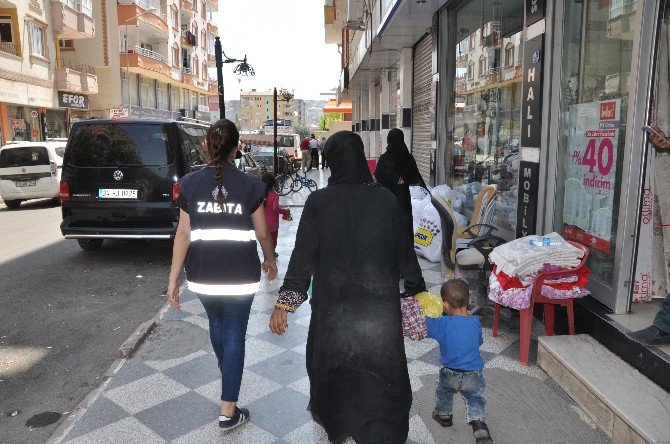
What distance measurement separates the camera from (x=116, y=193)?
24.6 ft

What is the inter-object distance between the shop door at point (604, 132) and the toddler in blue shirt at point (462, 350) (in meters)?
1.71

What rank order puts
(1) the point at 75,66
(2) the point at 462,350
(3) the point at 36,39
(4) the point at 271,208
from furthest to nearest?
(1) the point at 75,66
(3) the point at 36,39
(4) the point at 271,208
(2) the point at 462,350

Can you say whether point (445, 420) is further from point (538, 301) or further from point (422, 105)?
point (422, 105)

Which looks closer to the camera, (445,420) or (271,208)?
(445,420)

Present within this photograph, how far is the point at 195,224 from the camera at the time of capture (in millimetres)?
3117

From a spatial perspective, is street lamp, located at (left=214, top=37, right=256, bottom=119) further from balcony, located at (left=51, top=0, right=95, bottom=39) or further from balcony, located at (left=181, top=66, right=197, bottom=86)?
balcony, located at (left=181, top=66, right=197, bottom=86)

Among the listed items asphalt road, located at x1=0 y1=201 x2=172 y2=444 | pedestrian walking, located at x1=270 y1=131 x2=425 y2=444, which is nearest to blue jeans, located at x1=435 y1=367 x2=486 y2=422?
pedestrian walking, located at x1=270 y1=131 x2=425 y2=444

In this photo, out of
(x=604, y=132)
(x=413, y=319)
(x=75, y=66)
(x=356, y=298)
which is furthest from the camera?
(x=75, y=66)

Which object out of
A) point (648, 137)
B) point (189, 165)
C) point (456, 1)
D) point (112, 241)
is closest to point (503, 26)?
point (456, 1)

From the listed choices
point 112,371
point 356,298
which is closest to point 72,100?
point 112,371

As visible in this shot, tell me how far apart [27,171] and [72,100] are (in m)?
15.0

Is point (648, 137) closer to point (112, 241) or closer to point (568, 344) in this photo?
point (568, 344)

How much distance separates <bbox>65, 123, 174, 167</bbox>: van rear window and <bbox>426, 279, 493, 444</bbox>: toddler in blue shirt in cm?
548

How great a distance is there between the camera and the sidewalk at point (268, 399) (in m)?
3.27
